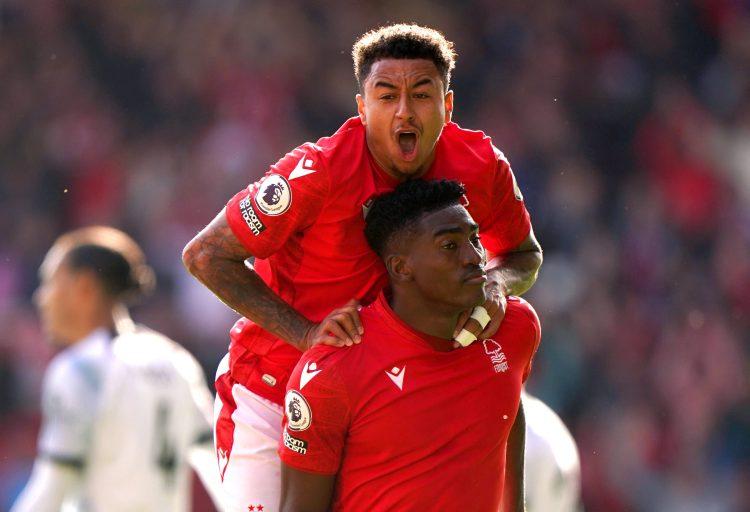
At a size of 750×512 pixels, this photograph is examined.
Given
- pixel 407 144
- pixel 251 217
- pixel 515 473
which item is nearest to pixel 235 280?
pixel 251 217

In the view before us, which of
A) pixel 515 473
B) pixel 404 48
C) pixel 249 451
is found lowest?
pixel 515 473

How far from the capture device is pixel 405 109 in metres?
4.07

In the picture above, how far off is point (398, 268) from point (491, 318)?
324 mm

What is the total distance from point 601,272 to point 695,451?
1.63m

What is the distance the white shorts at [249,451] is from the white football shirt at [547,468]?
59.3 inches

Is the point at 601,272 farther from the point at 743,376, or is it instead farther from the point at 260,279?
the point at 260,279

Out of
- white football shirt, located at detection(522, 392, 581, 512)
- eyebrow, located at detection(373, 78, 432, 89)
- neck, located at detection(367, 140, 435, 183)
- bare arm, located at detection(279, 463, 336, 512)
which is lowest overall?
white football shirt, located at detection(522, 392, 581, 512)

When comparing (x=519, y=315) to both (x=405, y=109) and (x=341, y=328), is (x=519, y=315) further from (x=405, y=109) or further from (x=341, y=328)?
(x=405, y=109)

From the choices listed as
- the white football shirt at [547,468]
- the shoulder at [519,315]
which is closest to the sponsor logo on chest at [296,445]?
the shoulder at [519,315]

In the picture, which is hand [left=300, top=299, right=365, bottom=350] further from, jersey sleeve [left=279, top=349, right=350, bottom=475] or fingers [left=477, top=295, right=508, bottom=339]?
fingers [left=477, top=295, right=508, bottom=339]

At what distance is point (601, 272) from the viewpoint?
10773 millimetres

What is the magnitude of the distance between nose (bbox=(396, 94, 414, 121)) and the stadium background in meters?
6.06

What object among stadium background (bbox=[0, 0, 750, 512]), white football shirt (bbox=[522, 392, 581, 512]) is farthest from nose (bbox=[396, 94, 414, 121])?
stadium background (bbox=[0, 0, 750, 512])

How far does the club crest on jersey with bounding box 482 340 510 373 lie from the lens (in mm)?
4059
